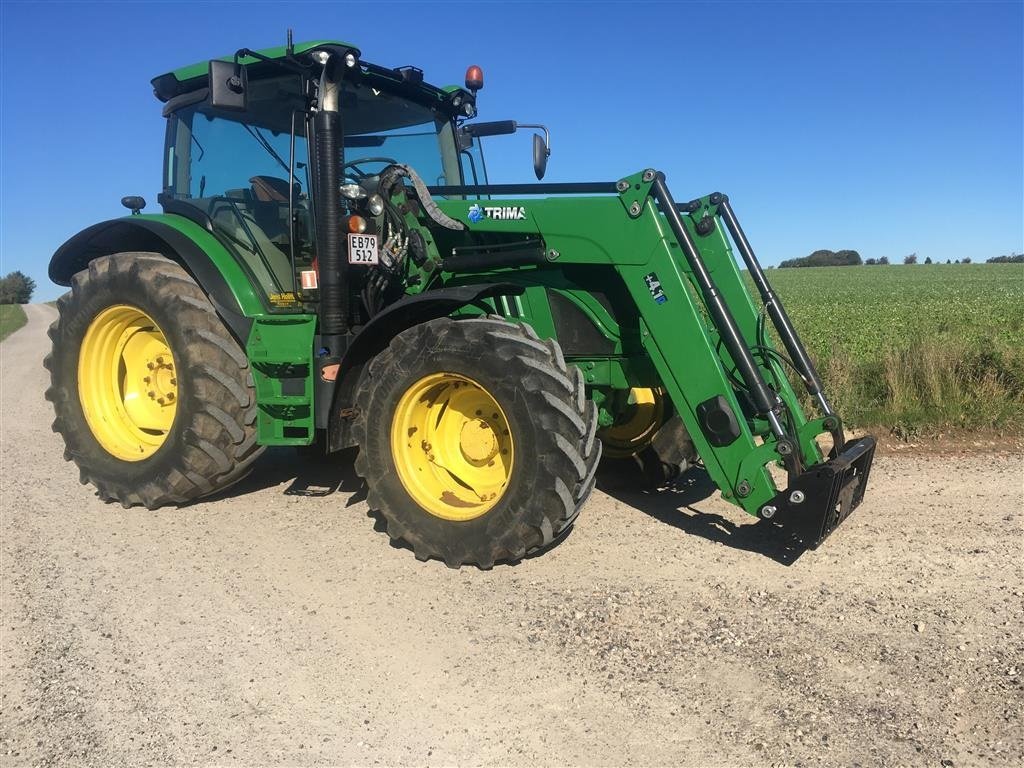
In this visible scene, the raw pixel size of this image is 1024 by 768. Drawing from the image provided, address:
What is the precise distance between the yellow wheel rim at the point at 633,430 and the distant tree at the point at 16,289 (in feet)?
270

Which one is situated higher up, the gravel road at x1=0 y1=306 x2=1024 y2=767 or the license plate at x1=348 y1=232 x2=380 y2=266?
the license plate at x1=348 y1=232 x2=380 y2=266

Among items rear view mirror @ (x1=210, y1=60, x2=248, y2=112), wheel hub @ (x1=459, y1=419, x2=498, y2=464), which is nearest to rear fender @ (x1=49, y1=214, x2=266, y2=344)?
rear view mirror @ (x1=210, y1=60, x2=248, y2=112)

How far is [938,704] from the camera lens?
267cm

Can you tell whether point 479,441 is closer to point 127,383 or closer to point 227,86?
point 227,86

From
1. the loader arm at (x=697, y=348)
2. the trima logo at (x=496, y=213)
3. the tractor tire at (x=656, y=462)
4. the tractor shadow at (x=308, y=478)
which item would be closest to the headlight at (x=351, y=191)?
the loader arm at (x=697, y=348)

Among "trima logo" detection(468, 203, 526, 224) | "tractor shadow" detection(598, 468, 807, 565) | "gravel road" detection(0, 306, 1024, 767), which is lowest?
"gravel road" detection(0, 306, 1024, 767)

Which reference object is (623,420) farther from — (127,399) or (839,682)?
(127,399)

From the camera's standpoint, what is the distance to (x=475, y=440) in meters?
4.37

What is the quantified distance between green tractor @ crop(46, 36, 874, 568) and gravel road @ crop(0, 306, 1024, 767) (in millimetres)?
359

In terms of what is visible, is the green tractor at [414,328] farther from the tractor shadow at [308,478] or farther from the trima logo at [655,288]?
the tractor shadow at [308,478]

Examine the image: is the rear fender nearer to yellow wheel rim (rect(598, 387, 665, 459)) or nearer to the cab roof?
the cab roof

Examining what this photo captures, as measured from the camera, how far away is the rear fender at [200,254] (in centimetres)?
484

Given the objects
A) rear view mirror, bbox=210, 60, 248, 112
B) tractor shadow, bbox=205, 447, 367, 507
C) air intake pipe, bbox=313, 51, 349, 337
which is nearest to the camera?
rear view mirror, bbox=210, 60, 248, 112

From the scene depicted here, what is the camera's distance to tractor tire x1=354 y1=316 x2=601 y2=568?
149 inches
